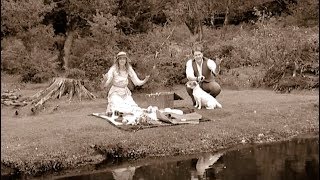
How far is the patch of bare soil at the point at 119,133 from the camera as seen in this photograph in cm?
931

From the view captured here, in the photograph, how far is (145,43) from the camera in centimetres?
1964

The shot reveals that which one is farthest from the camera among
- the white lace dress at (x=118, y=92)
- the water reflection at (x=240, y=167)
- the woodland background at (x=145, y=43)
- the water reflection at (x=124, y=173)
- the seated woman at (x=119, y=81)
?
the woodland background at (x=145, y=43)

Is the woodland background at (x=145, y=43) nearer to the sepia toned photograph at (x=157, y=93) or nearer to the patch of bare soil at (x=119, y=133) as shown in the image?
the sepia toned photograph at (x=157, y=93)

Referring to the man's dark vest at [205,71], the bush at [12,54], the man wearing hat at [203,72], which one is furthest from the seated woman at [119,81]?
the bush at [12,54]

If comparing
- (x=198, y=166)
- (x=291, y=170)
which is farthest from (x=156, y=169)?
(x=291, y=170)

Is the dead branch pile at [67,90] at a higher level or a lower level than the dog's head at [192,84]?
lower

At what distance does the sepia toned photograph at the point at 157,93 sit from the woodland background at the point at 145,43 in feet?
0.15

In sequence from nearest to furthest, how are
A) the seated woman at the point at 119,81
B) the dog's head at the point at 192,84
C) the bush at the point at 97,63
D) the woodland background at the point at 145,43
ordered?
the seated woman at the point at 119,81
the dog's head at the point at 192,84
the woodland background at the point at 145,43
the bush at the point at 97,63

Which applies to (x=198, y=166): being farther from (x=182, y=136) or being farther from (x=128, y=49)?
(x=128, y=49)

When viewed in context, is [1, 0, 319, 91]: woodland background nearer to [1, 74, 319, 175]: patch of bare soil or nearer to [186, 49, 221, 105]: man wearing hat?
[186, 49, 221, 105]: man wearing hat

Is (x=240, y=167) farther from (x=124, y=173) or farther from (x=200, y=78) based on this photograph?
(x=200, y=78)

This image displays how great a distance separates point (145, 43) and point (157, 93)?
23.6 ft

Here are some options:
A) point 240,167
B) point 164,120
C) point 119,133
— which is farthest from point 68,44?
point 240,167

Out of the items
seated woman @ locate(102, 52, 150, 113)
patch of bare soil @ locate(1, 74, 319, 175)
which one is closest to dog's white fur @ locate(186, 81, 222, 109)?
patch of bare soil @ locate(1, 74, 319, 175)
